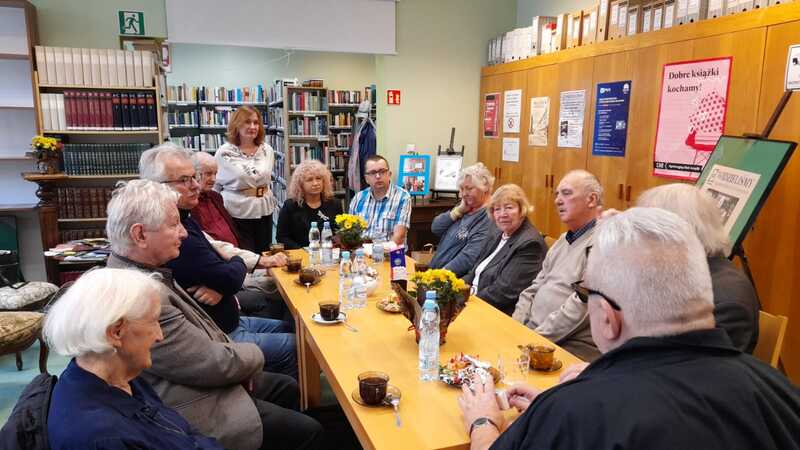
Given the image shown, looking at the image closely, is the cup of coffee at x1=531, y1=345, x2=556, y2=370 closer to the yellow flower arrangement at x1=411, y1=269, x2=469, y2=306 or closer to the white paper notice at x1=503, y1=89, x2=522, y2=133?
the yellow flower arrangement at x1=411, y1=269, x2=469, y2=306

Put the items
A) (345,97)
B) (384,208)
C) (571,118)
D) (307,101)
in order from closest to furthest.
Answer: (384,208), (571,118), (307,101), (345,97)

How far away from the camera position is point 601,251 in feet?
3.49

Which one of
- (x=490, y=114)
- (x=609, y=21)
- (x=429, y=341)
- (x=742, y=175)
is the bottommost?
(x=429, y=341)

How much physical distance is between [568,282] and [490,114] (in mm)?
3488

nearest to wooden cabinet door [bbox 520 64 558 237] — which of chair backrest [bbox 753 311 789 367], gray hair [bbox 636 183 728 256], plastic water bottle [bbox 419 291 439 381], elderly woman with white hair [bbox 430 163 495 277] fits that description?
elderly woman with white hair [bbox 430 163 495 277]

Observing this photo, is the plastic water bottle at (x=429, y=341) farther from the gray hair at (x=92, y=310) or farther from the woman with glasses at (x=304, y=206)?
the woman with glasses at (x=304, y=206)

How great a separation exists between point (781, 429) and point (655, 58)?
3031mm

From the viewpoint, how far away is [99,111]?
452cm

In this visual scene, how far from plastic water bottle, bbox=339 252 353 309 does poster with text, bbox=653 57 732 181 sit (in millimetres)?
2131

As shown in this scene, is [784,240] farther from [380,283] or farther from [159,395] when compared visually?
[159,395]

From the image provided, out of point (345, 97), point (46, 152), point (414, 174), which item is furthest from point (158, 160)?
point (345, 97)

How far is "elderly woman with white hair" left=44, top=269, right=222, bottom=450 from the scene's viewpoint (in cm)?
114

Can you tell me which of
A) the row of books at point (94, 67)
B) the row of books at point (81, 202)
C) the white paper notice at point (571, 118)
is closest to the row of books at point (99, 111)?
the row of books at point (94, 67)

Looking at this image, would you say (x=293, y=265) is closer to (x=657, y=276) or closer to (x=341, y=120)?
(x=657, y=276)
